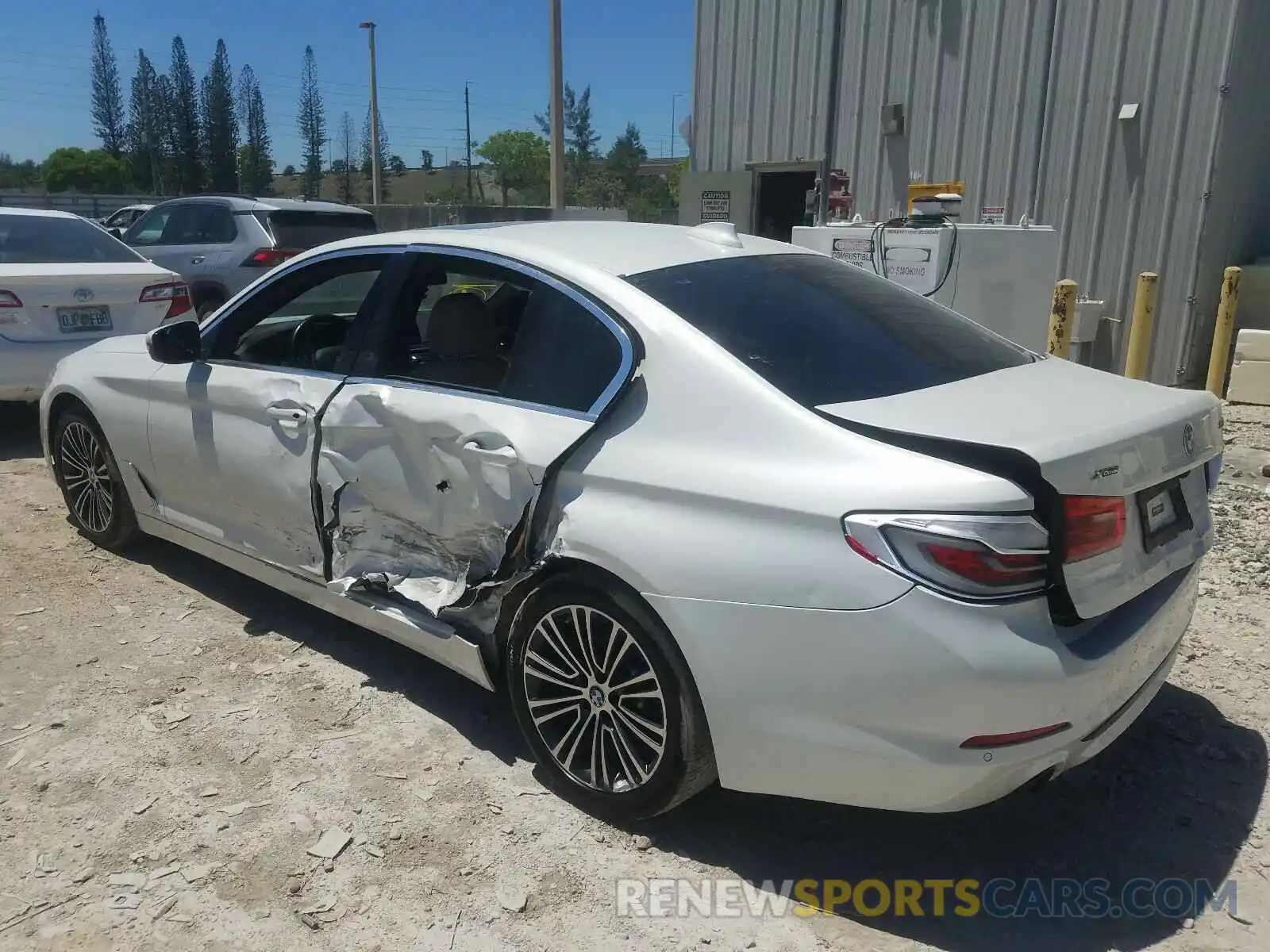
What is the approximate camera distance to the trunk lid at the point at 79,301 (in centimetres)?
646

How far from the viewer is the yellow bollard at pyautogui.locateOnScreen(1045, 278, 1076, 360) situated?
8.54m

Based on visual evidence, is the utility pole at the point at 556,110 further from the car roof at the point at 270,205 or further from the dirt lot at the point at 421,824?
the dirt lot at the point at 421,824

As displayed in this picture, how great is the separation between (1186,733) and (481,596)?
2.39 metres

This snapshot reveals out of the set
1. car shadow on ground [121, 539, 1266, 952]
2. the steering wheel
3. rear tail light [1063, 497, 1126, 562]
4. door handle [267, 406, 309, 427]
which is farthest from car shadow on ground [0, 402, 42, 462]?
rear tail light [1063, 497, 1126, 562]

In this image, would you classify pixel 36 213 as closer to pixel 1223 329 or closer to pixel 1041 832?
pixel 1041 832

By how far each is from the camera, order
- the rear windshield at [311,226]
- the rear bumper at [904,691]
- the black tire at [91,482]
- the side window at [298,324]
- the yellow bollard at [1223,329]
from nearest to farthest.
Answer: the rear bumper at [904,691] → the side window at [298,324] → the black tire at [91,482] → the yellow bollard at [1223,329] → the rear windshield at [311,226]

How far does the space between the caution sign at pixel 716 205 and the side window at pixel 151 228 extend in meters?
6.47

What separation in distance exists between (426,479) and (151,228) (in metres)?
10.1

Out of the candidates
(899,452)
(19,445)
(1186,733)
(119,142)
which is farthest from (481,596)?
(119,142)

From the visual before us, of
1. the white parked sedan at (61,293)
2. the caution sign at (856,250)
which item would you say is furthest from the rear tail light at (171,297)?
the caution sign at (856,250)

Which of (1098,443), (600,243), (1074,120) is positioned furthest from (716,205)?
(1098,443)

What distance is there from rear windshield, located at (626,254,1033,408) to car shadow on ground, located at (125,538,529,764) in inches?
60.8

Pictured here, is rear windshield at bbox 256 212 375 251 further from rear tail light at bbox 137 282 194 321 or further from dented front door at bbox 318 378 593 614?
dented front door at bbox 318 378 593 614

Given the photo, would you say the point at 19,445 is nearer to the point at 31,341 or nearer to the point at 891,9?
the point at 31,341
